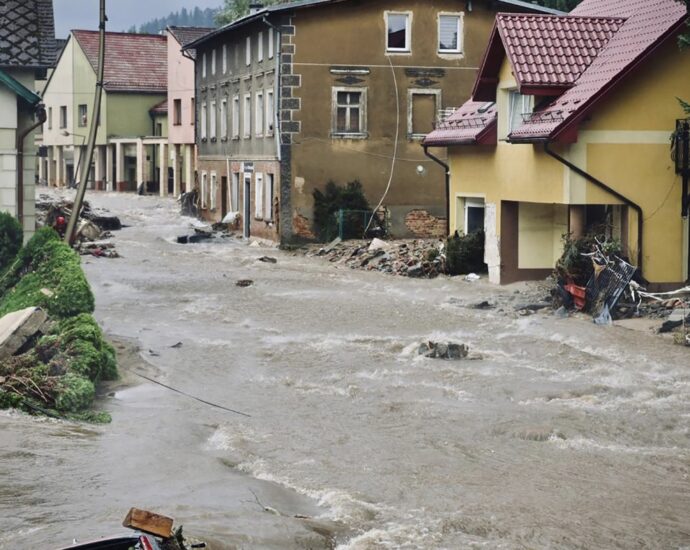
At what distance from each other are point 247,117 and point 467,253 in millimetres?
17195

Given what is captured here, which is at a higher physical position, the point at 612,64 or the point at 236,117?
the point at 236,117

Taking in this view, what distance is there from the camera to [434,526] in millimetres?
11016

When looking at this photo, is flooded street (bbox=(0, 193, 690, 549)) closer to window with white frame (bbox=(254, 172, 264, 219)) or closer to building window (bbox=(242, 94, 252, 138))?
window with white frame (bbox=(254, 172, 264, 219))

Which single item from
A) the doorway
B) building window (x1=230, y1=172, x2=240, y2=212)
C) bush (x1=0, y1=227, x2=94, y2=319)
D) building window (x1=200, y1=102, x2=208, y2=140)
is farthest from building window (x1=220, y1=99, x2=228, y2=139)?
bush (x1=0, y1=227, x2=94, y2=319)

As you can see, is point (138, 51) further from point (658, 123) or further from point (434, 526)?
point (434, 526)

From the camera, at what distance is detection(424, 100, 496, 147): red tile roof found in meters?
29.0

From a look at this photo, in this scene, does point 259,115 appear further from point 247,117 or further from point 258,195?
point 258,195

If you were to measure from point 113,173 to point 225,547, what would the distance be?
218 feet

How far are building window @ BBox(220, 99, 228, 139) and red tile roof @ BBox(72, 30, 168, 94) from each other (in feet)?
68.3

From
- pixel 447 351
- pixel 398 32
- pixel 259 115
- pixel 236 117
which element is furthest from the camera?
pixel 236 117

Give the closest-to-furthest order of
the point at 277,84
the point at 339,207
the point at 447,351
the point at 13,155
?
the point at 447,351 → the point at 13,155 → the point at 339,207 → the point at 277,84

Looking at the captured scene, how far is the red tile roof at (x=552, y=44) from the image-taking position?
2594 cm

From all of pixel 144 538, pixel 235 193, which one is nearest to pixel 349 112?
pixel 235 193

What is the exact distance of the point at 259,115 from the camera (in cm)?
4356
